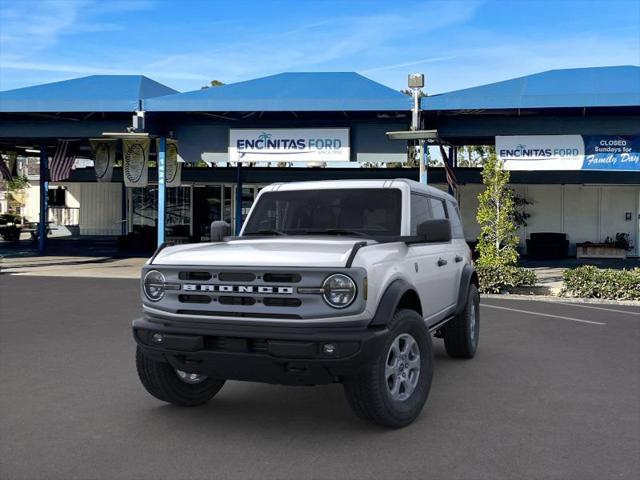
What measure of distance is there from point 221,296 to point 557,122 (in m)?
16.5

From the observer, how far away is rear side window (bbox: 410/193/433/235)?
6.02 metres

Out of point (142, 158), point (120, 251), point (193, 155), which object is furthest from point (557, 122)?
point (120, 251)

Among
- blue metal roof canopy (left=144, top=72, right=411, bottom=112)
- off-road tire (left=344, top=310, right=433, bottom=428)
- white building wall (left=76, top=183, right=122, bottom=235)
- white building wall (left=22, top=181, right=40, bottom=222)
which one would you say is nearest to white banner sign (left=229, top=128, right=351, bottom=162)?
blue metal roof canopy (left=144, top=72, right=411, bottom=112)

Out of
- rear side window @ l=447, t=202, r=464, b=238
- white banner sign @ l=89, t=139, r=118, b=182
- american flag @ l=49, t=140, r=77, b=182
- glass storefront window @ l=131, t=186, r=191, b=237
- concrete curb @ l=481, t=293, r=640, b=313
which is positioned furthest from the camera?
glass storefront window @ l=131, t=186, r=191, b=237

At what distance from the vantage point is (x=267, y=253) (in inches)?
183

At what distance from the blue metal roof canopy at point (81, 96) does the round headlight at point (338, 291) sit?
53.0 ft


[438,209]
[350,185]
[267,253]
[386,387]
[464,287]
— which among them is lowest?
[386,387]

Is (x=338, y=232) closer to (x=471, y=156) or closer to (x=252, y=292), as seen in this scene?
(x=252, y=292)

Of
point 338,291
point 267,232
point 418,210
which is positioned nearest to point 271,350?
point 338,291

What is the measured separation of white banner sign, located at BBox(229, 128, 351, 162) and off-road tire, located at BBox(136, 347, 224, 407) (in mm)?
14187

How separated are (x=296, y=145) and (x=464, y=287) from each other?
1280cm

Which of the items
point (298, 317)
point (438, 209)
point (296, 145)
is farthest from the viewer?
point (296, 145)

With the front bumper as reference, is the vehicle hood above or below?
above

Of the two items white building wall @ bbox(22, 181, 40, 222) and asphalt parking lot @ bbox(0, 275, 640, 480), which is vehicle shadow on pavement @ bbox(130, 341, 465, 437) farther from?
white building wall @ bbox(22, 181, 40, 222)
